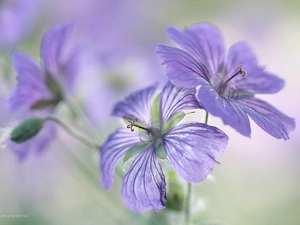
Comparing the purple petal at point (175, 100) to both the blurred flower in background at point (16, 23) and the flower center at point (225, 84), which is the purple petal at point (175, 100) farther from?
the blurred flower in background at point (16, 23)

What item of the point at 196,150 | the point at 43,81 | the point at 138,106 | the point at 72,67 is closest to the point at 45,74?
the point at 43,81

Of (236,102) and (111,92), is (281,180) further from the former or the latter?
(236,102)

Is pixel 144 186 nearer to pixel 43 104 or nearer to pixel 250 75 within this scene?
pixel 250 75

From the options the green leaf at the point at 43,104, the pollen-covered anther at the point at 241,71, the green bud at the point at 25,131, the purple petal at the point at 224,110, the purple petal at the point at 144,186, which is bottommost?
the green leaf at the point at 43,104

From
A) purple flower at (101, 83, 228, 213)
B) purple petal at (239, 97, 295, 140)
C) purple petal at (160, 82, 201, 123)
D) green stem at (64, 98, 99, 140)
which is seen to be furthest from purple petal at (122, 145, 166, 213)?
green stem at (64, 98, 99, 140)

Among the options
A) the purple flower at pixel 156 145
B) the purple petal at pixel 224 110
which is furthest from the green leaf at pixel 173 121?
the purple petal at pixel 224 110

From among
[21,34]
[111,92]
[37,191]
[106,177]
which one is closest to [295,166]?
[111,92]
